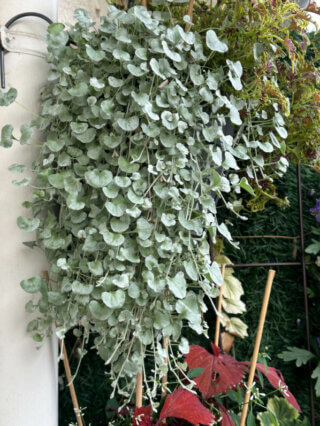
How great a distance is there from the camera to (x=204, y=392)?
873 millimetres

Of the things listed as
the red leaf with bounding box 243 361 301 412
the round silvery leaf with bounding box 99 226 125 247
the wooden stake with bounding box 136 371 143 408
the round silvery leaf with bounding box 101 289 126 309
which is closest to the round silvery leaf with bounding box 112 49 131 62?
the round silvery leaf with bounding box 99 226 125 247

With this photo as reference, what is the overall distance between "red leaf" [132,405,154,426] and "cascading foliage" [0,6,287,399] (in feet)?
0.25

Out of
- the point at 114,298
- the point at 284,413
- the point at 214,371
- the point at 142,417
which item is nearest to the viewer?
the point at 114,298

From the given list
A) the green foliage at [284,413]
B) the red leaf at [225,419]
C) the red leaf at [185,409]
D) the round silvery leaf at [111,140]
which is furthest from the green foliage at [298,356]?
the round silvery leaf at [111,140]

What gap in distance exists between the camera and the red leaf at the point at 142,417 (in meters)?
0.77

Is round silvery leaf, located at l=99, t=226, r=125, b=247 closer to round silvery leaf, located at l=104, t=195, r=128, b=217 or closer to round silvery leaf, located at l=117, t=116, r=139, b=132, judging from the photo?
round silvery leaf, located at l=104, t=195, r=128, b=217

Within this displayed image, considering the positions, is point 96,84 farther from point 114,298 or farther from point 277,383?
point 277,383

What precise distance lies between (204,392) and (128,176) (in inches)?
20.1

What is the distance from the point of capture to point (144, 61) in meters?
0.74

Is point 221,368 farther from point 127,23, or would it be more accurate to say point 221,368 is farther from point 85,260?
point 127,23

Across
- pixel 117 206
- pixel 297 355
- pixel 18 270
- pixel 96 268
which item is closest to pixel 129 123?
pixel 117 206

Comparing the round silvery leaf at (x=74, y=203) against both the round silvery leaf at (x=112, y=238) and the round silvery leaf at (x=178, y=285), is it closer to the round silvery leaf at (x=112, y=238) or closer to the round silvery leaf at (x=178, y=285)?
the round silvery leaf at (x=112, y=238)

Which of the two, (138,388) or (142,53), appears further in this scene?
(138,388)

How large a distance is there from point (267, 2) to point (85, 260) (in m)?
0.63
